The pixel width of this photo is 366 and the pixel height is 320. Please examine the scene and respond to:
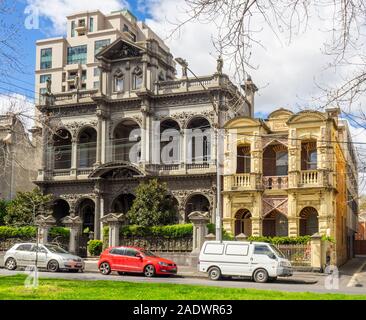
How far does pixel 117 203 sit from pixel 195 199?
642cm

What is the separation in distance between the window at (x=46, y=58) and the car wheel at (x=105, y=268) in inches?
2625

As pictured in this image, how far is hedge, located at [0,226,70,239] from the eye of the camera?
119 ft

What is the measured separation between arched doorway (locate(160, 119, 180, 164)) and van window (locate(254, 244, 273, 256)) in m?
18.3

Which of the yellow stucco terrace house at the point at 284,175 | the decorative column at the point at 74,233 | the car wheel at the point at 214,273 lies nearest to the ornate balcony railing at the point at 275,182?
the yellow stucco terrace house at the point at 284,175

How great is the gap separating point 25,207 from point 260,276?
881 inches

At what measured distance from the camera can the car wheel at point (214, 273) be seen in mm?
24938

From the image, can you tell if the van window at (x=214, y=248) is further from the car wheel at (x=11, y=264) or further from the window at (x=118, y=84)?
the window at (x=118, y=84)

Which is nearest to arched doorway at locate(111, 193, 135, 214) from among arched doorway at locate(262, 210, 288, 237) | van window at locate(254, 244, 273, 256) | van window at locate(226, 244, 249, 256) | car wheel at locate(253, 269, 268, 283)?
arched doorway at locate(262, 210, 288, 237)

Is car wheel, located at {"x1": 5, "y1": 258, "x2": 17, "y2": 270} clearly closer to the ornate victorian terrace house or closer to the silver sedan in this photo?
the silver sedan

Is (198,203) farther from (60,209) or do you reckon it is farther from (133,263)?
(133,263)

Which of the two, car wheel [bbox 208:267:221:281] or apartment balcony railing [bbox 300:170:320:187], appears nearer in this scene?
car wheel [bbox 208:267:221:281]
